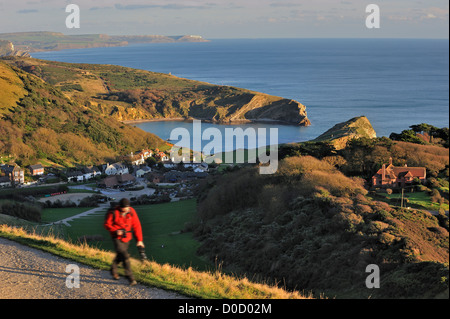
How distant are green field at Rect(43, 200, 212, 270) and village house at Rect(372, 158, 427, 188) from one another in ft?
16.9

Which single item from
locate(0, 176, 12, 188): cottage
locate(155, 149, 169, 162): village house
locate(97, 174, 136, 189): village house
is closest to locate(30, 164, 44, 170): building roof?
locate(0, 176, 12, 188): cottage

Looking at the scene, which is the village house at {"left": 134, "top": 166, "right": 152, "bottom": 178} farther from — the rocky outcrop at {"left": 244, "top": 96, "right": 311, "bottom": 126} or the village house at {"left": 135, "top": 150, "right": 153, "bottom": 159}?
the rocky outcrop at {"left": 244, "top": 96, "right": 311, "bottom": 126}

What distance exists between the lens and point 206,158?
177ft

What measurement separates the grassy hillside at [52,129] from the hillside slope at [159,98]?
20.3 metres

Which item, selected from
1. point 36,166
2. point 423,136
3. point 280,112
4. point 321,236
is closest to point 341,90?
point 280,112

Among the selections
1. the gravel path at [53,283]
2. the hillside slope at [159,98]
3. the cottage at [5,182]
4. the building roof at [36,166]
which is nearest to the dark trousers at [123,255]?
the gravel path at [53,283]

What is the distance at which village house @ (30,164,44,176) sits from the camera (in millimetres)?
42831

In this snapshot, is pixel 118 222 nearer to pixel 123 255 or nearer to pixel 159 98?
pixel 123 255

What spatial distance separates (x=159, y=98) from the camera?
103250mm

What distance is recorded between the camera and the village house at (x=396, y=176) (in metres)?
9.66

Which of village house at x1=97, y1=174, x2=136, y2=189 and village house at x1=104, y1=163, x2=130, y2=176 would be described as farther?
village house at x1=104, y1=163, x2=130, y2=176

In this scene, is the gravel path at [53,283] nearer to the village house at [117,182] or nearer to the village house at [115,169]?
the village house at [117,182]

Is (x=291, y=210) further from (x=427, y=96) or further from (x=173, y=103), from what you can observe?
(x=173, y=103)
